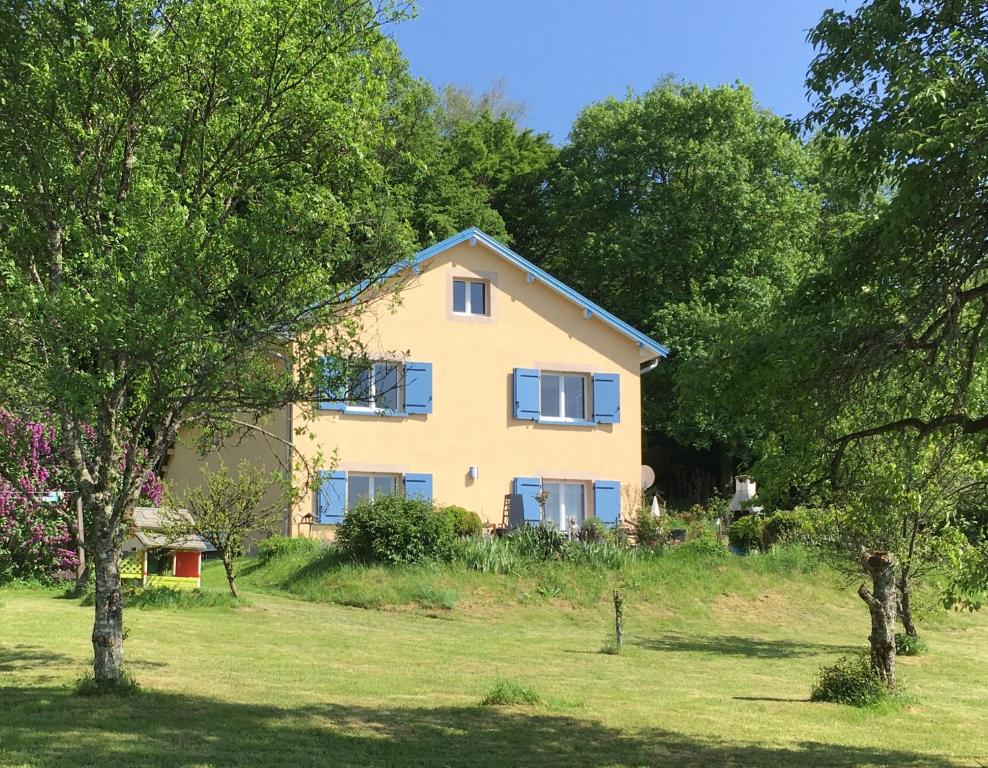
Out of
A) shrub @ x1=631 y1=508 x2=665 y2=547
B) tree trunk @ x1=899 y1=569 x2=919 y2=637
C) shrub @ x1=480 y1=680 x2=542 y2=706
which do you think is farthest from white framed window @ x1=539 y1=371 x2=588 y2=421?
shrub @ x1=480 y1=680 x2=542 y2=706

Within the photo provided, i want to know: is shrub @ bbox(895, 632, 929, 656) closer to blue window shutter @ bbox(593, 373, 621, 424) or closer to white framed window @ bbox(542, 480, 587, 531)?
white framed window @ bbox(542, 480, 587, 531)

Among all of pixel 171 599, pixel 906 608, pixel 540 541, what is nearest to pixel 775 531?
pixel 906 608

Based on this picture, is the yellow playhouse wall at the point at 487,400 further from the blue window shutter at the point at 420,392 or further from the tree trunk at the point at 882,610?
the tree trunk at the point at 882,610

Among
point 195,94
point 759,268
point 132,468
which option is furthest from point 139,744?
point 759,268

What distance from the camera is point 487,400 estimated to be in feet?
91.5

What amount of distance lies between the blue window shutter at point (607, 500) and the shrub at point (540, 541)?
222 inches

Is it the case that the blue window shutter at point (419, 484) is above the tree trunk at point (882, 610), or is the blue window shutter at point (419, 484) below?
above

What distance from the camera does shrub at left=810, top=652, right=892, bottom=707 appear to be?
13.0 m

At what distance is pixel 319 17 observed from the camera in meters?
10.1

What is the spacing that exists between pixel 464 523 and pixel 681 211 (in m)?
19.3

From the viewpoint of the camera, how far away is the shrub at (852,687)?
13.0 m

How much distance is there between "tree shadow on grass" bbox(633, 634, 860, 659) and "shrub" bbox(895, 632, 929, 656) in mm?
715

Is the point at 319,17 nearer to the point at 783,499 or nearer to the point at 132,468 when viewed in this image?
the point at 132,468

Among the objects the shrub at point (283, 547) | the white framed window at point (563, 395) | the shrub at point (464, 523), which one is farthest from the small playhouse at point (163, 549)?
the white framed window at point (563, 395)
